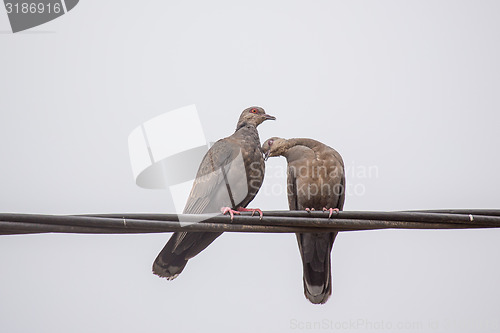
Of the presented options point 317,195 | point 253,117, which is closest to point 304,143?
point 317,195

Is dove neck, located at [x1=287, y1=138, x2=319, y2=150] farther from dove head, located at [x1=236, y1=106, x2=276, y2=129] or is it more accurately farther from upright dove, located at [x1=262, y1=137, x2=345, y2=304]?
dove head, located at [x1=236, y1=106, x2=276, y2=129]

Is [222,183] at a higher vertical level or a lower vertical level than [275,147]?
lower

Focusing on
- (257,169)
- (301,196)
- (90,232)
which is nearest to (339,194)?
(301,196)

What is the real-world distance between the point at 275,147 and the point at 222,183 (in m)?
0.63

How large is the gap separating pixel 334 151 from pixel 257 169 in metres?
0.70

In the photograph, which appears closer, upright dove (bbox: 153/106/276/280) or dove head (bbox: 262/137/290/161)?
upright dove (bbox: 153/106/276/280)

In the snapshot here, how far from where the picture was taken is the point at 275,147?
603 centimetres

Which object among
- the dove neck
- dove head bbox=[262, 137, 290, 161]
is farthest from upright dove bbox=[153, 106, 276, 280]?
the dove neck

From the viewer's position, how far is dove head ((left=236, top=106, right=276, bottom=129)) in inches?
258

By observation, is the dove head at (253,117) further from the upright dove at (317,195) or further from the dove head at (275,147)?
the upright dove at (317,195)

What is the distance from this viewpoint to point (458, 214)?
11.8 feet

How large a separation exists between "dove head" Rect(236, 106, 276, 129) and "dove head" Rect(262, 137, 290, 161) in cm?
45

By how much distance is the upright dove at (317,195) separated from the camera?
5.77 metres

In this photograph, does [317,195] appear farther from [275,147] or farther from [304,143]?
[275,147]
